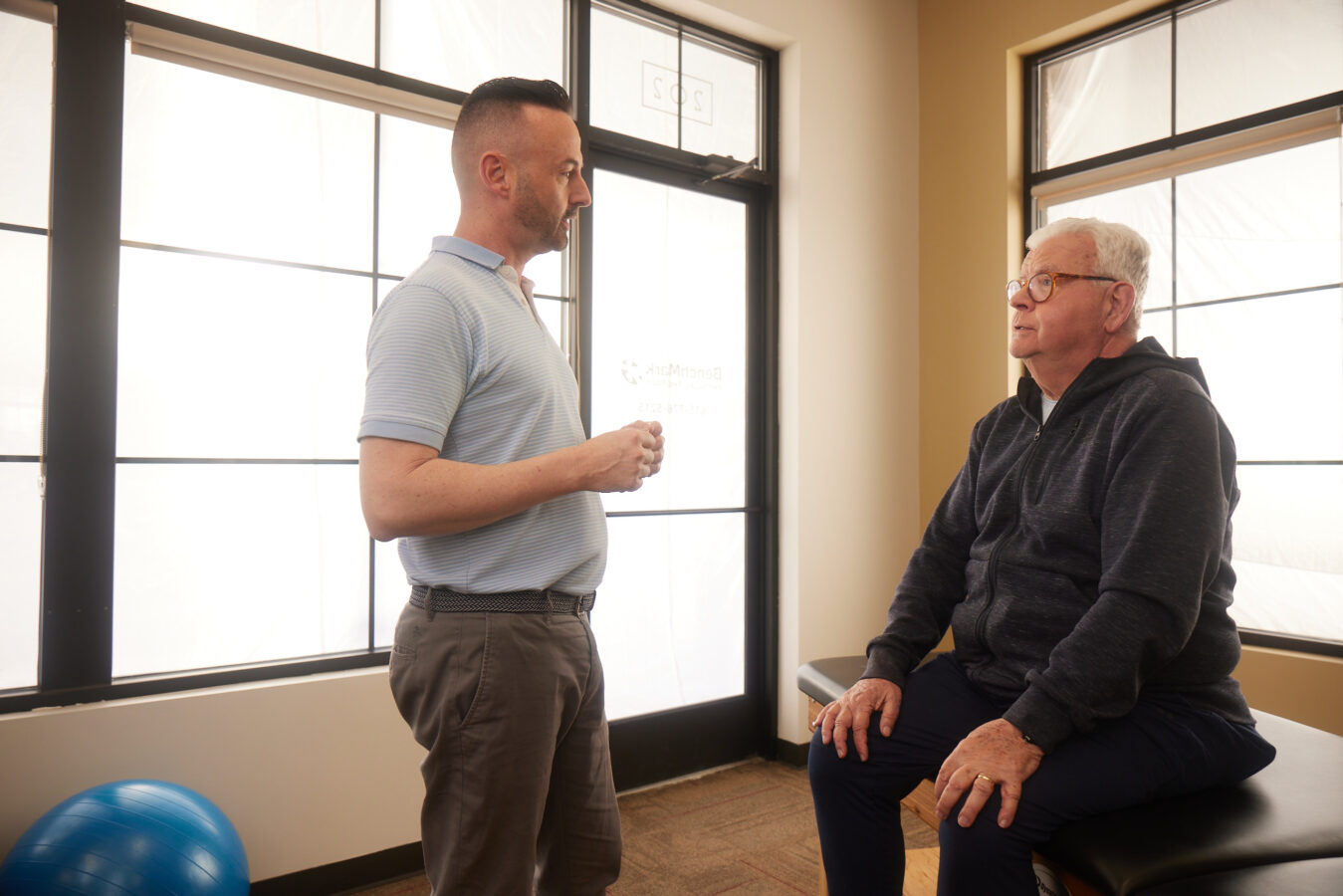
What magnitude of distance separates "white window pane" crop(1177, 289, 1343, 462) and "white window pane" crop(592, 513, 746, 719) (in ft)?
5.30

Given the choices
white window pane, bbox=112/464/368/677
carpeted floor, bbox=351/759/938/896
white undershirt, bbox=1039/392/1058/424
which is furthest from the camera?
carpeted floor, bbox=351/759/938/896

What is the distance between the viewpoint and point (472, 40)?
241 cm

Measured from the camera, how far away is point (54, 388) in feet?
5.82

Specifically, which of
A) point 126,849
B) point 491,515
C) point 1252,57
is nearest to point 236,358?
point 126,849

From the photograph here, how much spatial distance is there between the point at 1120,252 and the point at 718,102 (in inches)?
72.9

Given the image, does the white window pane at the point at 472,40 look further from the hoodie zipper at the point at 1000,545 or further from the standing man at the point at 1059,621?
the hoodie zipper at the point at 1000,545

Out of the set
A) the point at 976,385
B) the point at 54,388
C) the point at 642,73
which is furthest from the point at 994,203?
the point at 54,388

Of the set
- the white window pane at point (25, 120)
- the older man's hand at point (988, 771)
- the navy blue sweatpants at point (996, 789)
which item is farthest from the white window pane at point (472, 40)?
the older man's hand at point (988, 771)

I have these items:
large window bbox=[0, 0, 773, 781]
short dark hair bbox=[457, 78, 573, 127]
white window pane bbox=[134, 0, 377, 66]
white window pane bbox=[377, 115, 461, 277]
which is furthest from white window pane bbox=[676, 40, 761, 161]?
short dark hair bbox=[457, 78, 573, 127]

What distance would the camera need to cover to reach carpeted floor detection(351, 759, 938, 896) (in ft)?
6.93

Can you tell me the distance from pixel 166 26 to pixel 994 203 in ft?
8.60

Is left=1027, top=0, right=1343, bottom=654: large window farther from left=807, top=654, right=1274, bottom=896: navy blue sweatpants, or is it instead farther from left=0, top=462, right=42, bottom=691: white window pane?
left=0, top=462, right=42, bottom=691: white window pane

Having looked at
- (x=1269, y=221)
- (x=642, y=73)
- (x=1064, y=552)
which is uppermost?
(x=642, y=73)

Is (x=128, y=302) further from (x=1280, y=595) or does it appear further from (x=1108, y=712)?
(x=1280, y=595)
